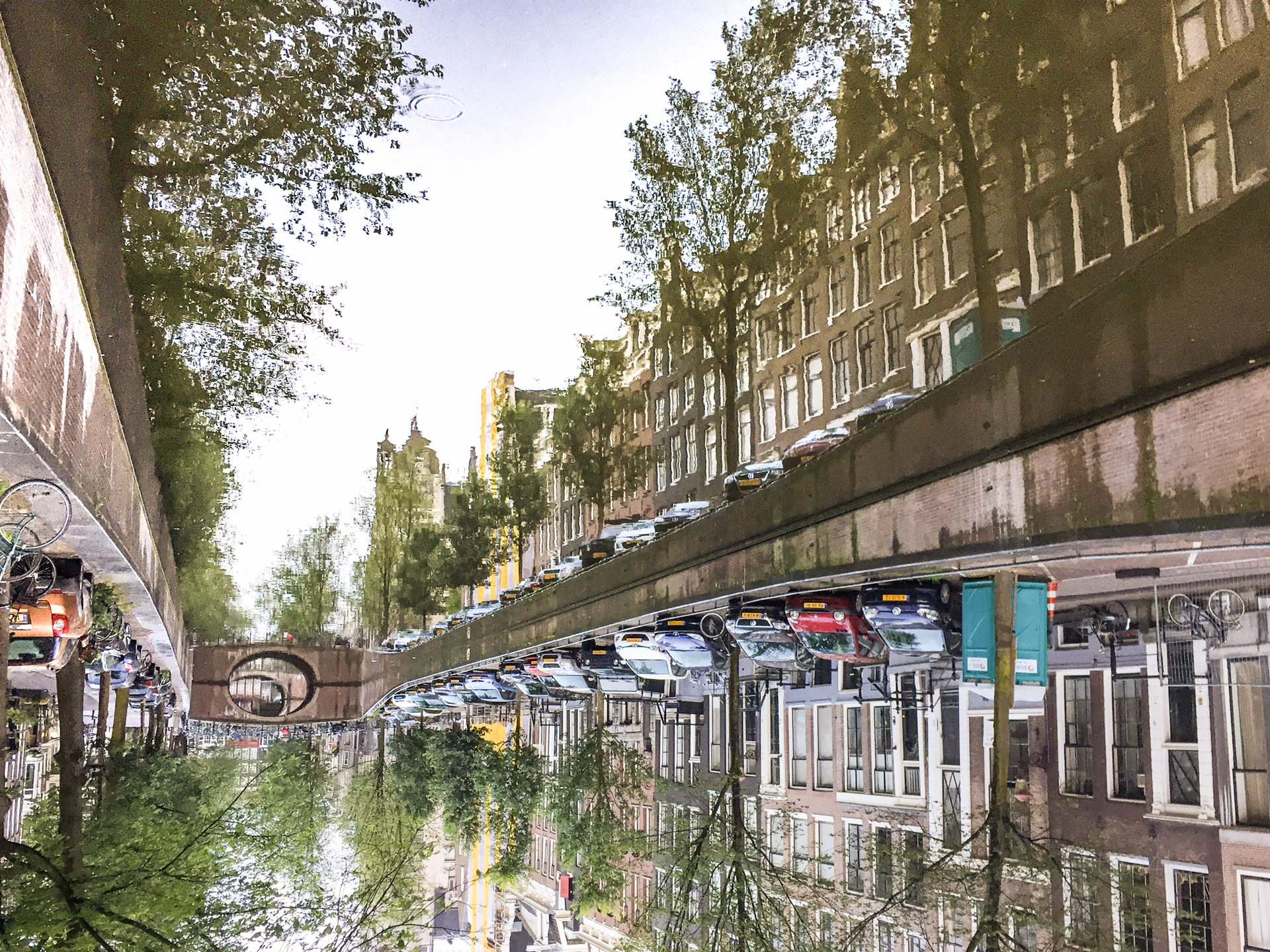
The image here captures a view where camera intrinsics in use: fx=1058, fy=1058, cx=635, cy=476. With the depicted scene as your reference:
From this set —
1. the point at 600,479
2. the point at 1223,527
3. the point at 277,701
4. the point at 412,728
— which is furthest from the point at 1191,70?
the point at 277,701

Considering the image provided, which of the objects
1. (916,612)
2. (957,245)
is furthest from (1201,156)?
(916,612)

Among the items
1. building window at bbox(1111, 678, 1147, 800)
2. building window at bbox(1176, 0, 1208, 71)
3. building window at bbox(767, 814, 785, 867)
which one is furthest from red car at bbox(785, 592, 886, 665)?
building window at bbox(1176, 0, 1208, 71)

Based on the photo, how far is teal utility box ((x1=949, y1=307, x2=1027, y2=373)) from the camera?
11164 millimetres

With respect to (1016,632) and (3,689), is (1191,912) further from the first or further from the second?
(3,689)

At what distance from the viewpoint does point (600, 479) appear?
3419cm

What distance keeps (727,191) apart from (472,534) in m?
35.3

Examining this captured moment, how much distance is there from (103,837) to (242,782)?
18.1 m

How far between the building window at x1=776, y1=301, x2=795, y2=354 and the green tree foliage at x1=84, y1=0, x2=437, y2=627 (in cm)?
774

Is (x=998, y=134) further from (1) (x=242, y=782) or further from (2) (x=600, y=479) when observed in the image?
(1) (x=242, y=782)

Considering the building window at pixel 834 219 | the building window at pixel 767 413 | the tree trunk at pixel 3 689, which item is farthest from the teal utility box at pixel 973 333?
the tree trunk at pixel 3 689

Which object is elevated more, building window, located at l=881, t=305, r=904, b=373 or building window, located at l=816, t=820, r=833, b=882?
building window, located at l=881, t=305, r=904, b=373

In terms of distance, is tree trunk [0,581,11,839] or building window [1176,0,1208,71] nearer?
building window [1176,0,1208,71]

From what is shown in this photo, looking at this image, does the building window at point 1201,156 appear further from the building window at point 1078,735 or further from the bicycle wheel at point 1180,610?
the building window at point 1078,735

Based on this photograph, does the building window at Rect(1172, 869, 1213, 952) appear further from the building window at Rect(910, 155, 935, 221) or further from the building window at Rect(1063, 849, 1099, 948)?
the building window at Rect(910, 155, 935, 221)
